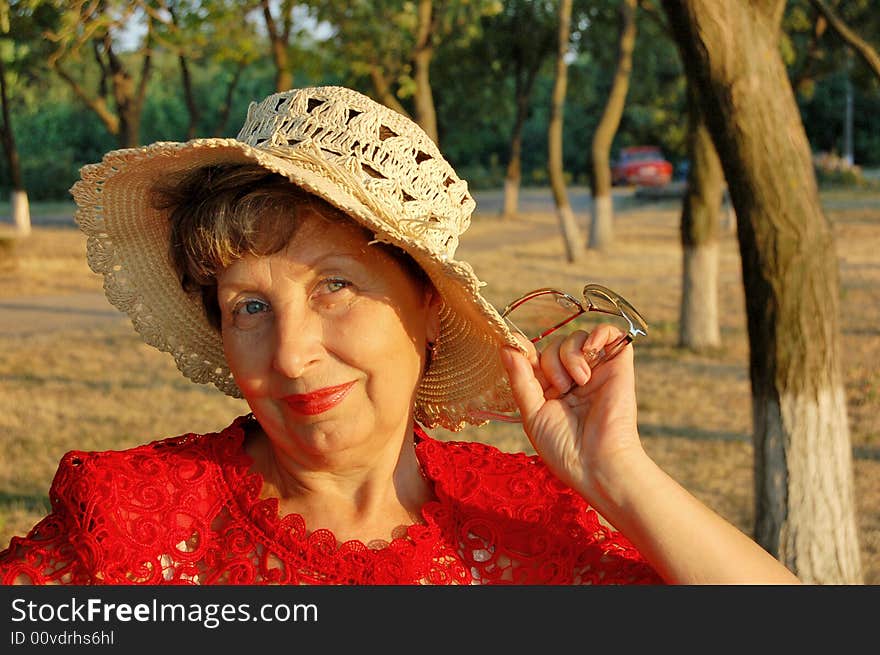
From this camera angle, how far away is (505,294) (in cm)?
1488

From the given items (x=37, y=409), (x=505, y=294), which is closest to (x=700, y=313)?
(x=505, y=294)

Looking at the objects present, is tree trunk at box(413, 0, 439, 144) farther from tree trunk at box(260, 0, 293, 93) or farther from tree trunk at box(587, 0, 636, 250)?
tree trunk at box(587, 0, 636, 250)

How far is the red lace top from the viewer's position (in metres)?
1.77

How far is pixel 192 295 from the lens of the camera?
2123 millimetres

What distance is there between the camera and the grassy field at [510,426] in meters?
6.46

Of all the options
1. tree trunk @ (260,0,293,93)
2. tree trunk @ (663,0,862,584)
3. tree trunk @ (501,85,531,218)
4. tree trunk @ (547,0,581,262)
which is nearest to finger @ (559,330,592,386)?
tree trunk @ (663,0,862,584)

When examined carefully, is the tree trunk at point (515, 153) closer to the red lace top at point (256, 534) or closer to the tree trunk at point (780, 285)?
the tree trunk at point (780, 285)

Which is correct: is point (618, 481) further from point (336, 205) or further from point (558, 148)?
point (558, 148)

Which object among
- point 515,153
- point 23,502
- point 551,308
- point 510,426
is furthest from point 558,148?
A: point 551,308

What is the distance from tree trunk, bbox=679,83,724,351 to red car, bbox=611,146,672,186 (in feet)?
112

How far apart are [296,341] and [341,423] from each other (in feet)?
0.52

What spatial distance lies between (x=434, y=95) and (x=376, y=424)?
3285cm

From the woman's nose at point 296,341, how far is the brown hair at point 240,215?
124 millimetres

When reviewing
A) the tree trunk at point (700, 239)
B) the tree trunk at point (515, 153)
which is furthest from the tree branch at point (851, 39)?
the tree trunk at point (515, 153)
